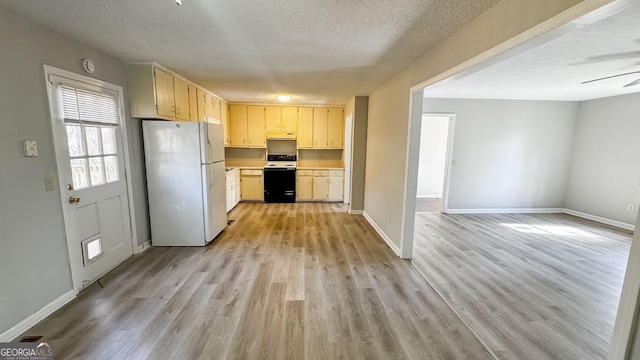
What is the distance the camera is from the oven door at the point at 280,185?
602 centimetres

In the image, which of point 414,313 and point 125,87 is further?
point 125,87

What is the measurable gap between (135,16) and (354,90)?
326cm

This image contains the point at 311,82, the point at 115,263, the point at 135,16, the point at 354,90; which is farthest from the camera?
the point at 354,90

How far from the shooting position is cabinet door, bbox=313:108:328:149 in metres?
6.24

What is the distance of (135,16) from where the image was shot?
190 centimetres

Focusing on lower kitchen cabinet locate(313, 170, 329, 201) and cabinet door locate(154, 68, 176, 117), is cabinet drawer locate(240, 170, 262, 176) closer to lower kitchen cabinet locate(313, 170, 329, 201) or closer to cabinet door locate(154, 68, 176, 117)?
lower kitchen cabinet locate(313, 170, 329, 201)

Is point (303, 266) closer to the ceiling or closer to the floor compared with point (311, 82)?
closer to the floor

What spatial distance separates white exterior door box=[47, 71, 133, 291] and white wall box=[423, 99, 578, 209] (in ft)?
17.1

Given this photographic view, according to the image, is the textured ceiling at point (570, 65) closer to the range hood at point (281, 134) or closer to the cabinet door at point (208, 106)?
the range hood at point (281, 134)

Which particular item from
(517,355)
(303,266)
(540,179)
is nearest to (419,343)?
(517,355)

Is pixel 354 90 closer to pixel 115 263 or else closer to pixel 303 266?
pixel 303 266

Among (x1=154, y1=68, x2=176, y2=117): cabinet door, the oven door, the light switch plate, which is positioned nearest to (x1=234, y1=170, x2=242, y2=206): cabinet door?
the oven door

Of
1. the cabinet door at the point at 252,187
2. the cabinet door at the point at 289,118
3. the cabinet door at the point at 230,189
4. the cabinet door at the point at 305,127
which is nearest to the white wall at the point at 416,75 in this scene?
the cabinet door at the point at 305,127

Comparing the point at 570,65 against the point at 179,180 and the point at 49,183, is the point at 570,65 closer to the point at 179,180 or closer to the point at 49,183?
the point at 179,180
